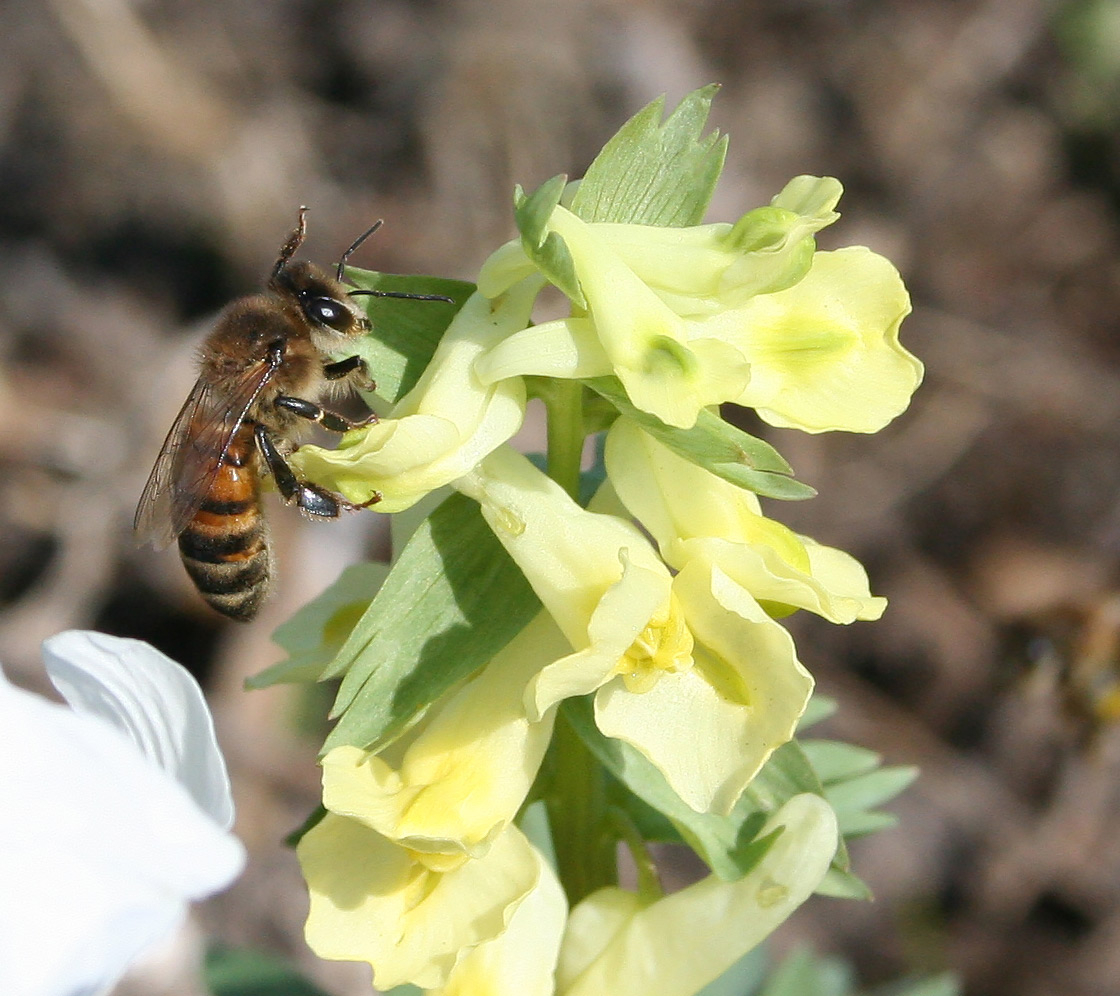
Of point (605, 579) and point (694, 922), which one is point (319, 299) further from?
point (694, 922)

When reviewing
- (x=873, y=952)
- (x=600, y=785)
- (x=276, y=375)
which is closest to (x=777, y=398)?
(x=600, y=785)

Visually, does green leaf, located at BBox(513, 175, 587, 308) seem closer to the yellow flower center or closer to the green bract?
the green bract

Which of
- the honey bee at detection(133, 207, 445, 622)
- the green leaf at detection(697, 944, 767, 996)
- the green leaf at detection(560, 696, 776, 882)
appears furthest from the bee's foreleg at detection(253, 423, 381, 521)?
the green leaf at detection(697, 944, 767, 996)

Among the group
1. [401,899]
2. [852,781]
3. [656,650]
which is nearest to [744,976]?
[852,781]

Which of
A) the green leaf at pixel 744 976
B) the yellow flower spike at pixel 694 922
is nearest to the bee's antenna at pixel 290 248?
the yellow flower spike at pixel 694 922

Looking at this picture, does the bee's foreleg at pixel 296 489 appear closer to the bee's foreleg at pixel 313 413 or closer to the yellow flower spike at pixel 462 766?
the bee's foreleg at pixel 313 413

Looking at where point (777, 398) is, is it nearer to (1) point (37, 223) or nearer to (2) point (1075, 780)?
(2) point (1075, 780)
